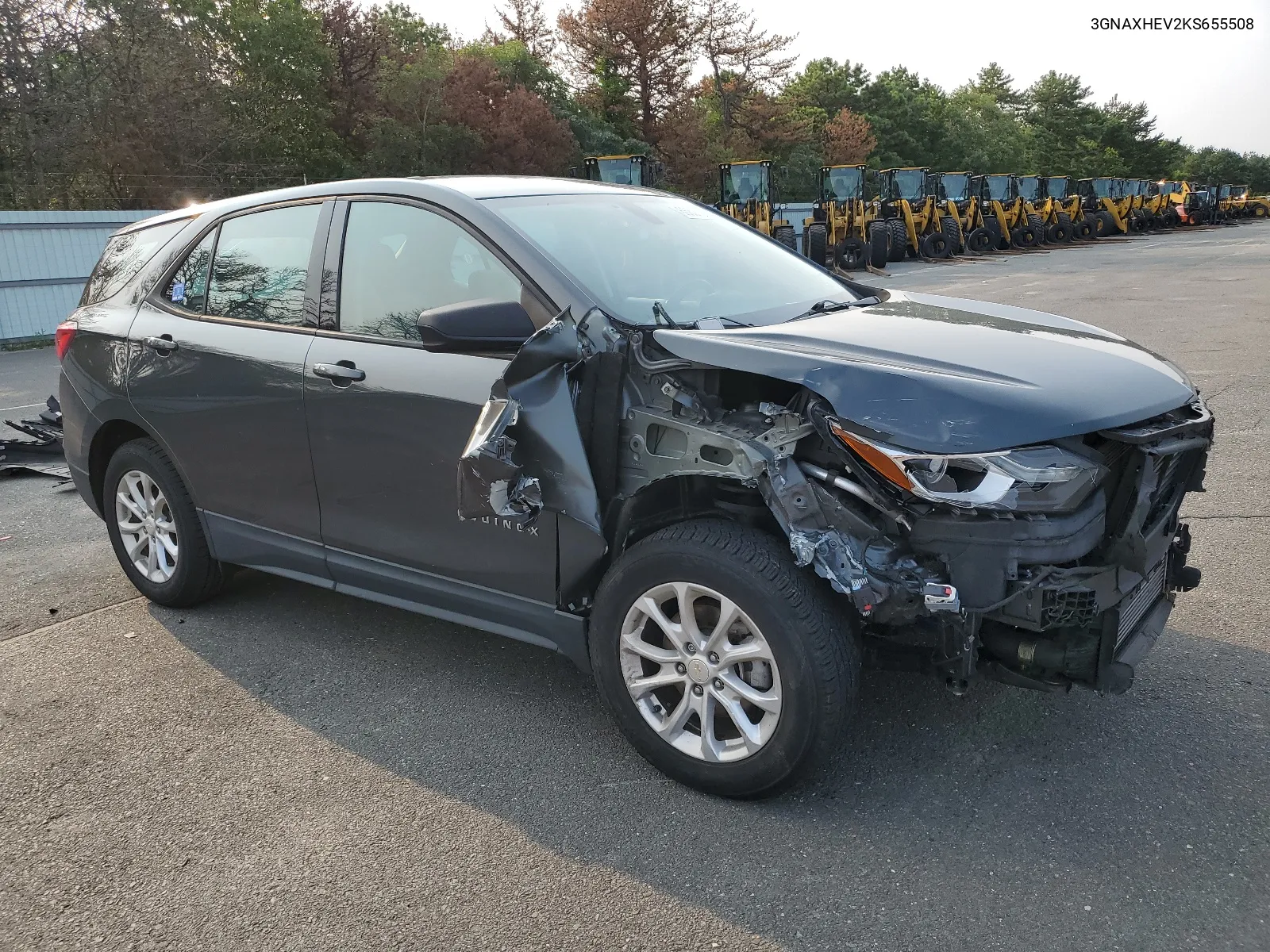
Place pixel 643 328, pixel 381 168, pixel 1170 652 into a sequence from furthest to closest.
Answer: pixel 381 168, pixel 1170 652, pixel 643 328

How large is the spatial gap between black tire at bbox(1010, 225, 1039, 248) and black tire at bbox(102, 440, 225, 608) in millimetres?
31884

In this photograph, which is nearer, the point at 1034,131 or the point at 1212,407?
the point at 1212,407

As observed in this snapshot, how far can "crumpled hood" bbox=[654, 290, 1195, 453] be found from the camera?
256 cm

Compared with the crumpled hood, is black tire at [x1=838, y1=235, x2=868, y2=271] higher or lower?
lower

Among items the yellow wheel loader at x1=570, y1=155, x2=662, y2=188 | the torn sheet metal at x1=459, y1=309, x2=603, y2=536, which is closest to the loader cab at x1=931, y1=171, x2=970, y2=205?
the yellow wheel loader at x1=570, y1=155, x2=662, y2=188

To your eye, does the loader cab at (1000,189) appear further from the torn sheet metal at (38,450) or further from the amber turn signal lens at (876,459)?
the amber turn signal lens at (876,459)

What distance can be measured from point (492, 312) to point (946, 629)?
61.6 inches

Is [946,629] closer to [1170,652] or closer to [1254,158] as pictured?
[1170,652]

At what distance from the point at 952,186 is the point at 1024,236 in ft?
11.0

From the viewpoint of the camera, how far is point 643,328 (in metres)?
3.04

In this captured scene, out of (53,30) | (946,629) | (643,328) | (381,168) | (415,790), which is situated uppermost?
(53,30)

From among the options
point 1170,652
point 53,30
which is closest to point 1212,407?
point 1170,652

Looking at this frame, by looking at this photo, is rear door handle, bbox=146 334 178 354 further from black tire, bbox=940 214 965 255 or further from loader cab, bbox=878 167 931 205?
black tire, bbox=940 214 965 255

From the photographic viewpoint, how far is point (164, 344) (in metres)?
4.19
